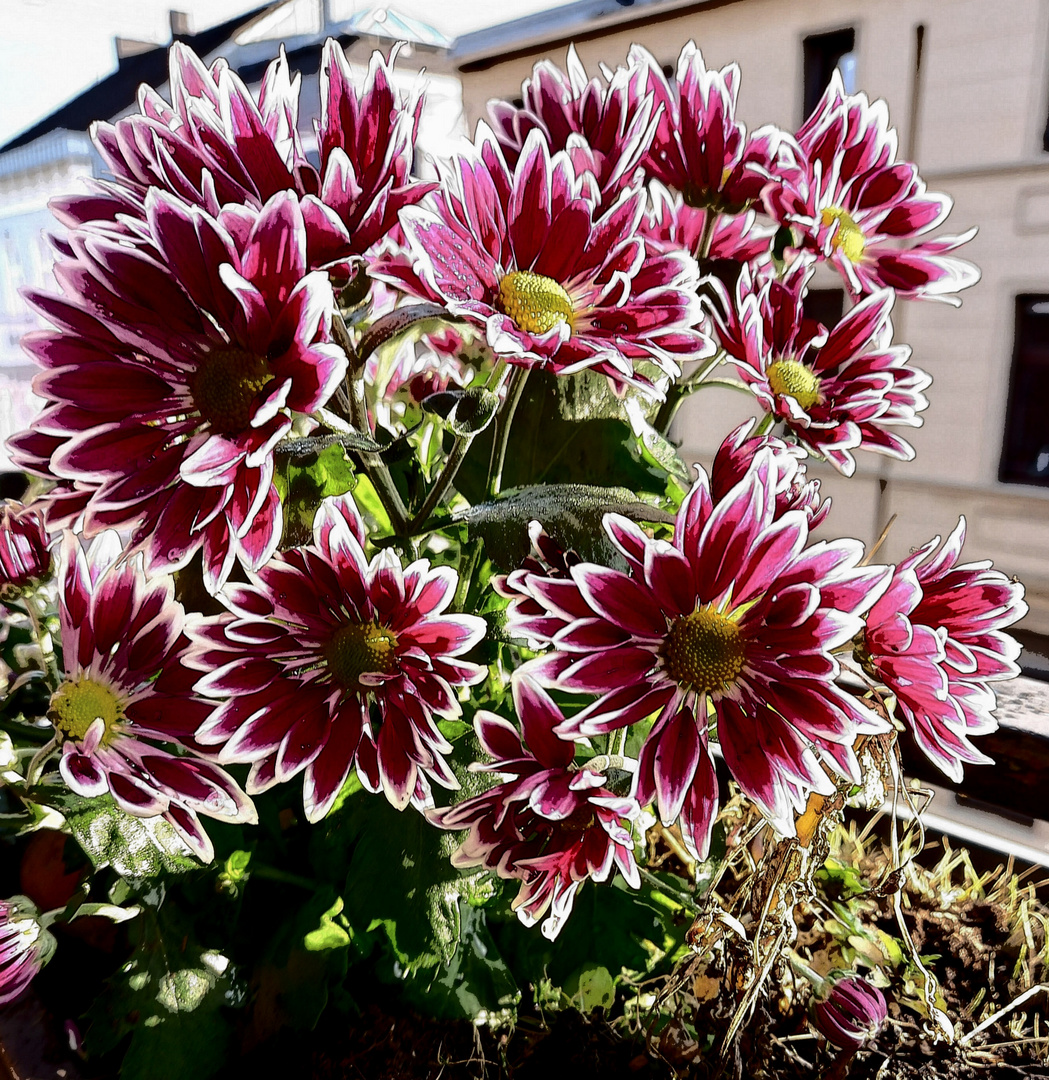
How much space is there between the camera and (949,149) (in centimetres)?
172

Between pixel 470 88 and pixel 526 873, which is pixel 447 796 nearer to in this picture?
pixel 526 873

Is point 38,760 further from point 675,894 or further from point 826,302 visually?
point 826,302

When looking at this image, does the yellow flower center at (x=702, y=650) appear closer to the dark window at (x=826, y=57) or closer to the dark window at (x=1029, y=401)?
the dark window at (x=1029, y=401)

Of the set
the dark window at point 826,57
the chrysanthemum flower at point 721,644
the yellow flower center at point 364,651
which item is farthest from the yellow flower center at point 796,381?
the dark window at point 826,57

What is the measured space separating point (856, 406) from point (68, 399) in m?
0.32

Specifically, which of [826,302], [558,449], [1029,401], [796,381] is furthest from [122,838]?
[826,302]

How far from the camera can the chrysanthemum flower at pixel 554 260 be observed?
302 millimetres

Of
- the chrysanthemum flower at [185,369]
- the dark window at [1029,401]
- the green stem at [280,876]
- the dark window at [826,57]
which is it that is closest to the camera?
the chrysanthemum flower at [185,369]

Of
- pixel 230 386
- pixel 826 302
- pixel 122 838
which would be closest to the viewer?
pixel 230 386

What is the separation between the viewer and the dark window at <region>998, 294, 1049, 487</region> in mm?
1507

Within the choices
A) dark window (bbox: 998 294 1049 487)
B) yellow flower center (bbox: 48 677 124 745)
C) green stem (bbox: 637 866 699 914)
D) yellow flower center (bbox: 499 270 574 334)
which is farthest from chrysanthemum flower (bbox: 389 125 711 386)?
dark window (bbox: 998 294 1049 487)

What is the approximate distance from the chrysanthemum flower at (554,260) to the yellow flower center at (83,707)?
216 mm

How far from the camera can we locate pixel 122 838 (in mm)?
377

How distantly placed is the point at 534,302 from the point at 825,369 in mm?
178
